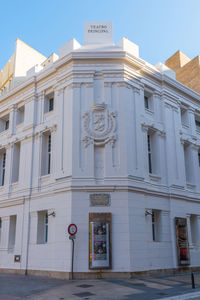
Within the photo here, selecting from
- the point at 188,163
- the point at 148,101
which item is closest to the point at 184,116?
the point at 188,163

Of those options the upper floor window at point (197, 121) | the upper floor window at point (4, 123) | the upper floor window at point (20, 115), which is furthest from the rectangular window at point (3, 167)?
the upper floor window at point (197, 121)

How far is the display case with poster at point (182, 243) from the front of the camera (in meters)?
18.1

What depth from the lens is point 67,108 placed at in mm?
18359

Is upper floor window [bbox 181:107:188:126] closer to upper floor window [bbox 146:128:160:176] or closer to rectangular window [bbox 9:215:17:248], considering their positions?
upper floor window [bbox 146:128:160:176]

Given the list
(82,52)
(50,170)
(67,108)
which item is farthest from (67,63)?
(50,170)

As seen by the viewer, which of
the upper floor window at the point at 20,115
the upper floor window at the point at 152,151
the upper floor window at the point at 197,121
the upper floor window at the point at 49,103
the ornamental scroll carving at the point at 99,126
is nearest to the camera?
the ornamental scroll carving at the point at 99,126

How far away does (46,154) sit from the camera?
20172 millimetres

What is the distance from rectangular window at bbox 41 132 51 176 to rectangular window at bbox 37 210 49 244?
2.65 meters

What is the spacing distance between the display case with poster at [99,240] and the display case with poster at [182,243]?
5.37 meters

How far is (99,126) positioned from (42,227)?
733 cm

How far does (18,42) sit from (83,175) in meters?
16.4

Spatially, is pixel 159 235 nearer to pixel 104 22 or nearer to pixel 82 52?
pixel 82 52

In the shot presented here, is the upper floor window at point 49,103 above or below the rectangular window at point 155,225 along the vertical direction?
above

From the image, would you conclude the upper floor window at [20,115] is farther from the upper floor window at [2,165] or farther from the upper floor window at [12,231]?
the upper floor window at [12,231]
